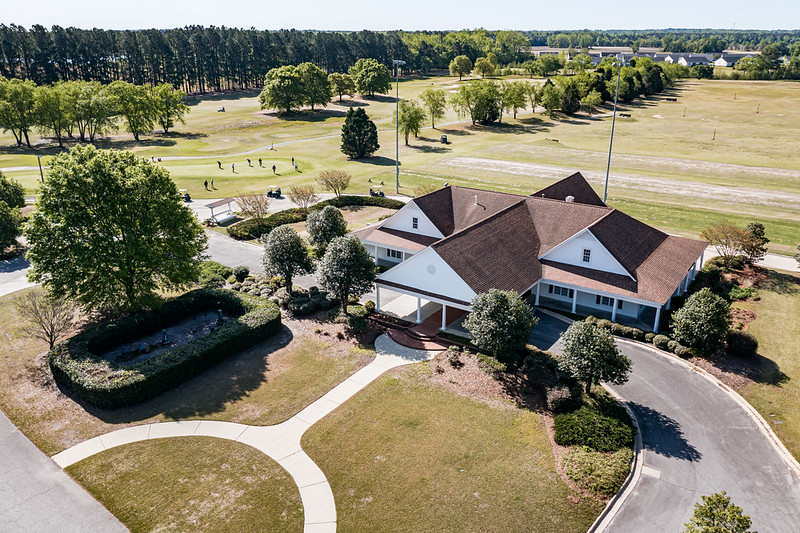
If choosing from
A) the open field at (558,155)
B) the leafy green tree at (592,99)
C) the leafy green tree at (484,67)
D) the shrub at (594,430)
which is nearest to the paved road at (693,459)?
the shrub at (594,430)

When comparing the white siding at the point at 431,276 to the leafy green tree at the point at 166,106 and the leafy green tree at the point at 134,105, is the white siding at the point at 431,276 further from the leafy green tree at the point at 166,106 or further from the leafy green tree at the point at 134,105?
the leafy green tree at the point at 166,106

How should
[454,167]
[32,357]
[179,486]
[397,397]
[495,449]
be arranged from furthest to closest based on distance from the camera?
[454,167], [32,357], [397,397], [495,449], [179,486]

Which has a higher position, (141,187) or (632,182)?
(141,187)

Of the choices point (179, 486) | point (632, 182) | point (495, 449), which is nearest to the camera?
point (179, 486)

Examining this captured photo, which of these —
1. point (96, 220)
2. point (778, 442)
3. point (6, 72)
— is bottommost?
point (778, 442)

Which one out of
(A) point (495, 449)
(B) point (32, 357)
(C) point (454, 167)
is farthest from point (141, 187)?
(C) point (454, 167)

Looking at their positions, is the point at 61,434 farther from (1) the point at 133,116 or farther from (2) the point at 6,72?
(2) the point at 6,72

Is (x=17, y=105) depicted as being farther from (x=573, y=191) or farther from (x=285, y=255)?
(x=573, y=191)

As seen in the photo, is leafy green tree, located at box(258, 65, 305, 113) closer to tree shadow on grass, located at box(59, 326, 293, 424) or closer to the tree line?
the tree line
